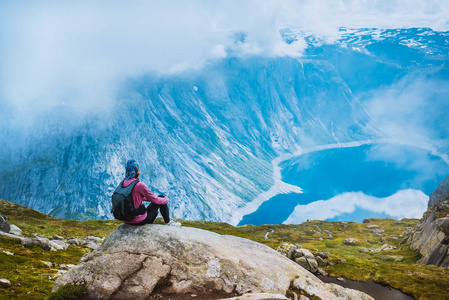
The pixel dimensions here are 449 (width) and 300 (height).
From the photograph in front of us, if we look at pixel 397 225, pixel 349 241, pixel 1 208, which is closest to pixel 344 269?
pixel 349 241

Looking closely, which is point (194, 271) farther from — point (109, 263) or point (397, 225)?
point (397, 225)

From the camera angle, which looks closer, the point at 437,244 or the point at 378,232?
the point at 437,244

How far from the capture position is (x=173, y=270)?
16547 mm

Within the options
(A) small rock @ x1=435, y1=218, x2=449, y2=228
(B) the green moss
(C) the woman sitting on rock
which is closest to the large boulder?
(B) the green moss

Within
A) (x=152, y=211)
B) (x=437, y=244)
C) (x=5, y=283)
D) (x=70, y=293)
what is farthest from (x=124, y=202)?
(x=437, y=244)

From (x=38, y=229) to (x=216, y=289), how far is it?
9106cm

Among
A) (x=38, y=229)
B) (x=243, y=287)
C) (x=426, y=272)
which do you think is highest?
(x=243, y=287)

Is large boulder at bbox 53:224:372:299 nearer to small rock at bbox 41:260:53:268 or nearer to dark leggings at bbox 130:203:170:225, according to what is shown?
dark leggings at bbox 130:203:170:225

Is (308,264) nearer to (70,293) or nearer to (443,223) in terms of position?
(70,293)

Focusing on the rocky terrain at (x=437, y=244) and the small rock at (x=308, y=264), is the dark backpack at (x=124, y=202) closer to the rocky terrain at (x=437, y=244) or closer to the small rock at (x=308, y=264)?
the small rock at (x=308, y=264)

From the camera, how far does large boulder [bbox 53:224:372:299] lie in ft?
50.9

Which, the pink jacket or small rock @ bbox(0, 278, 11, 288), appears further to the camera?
small rock @ bbox(0, 278, 11, 288)

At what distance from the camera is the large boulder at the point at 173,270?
1550 centimetres

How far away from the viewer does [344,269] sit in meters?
39.2
